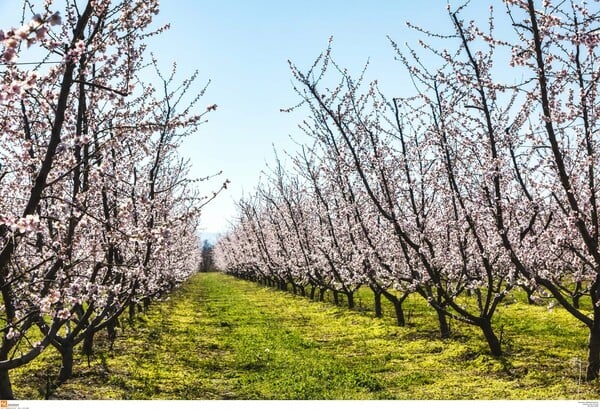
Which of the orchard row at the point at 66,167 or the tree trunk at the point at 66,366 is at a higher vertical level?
the orchard row at the point at 66,167

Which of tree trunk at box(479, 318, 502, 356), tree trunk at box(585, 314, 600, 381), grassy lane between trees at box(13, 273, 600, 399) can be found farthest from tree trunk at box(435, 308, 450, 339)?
tree trunk at box(585, 314, 600, 381)

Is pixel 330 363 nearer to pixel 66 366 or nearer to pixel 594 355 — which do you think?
pixel 594 355

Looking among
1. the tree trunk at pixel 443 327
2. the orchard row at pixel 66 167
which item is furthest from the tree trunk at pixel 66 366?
the tree trunk at pixel 443 327

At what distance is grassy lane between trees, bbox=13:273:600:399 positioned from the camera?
9266 millimetres

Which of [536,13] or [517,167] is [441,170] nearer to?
[517,167]

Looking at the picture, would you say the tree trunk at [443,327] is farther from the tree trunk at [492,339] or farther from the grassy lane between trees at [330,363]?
the tree trunk at [492,339]

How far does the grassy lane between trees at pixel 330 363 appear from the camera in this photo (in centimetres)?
927

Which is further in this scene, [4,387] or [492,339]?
[492,339]

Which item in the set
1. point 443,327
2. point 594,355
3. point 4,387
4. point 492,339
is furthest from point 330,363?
point 4,387

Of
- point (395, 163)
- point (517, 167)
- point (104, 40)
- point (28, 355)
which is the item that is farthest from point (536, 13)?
point (28, 355)

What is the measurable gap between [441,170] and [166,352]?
26.8 ft

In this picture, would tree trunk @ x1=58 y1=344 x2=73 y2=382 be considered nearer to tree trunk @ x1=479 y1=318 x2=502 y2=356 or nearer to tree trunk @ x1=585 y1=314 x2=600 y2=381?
tree trunk @ x1=479 y1=318 x2=502 y2=356

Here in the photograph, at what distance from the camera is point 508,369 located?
10305 millimetres

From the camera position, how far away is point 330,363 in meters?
11.5
